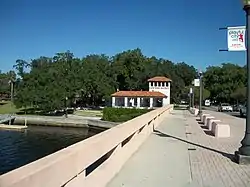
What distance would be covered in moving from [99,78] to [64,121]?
85.2ft

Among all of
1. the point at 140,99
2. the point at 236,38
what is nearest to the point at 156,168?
the point at 236,38

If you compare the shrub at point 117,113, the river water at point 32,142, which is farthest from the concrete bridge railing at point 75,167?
the shrub at point 117,113

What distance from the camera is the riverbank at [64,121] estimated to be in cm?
5762

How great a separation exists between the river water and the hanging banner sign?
2431 centimetres

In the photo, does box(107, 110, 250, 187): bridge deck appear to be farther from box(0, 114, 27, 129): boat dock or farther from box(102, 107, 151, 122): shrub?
box(0, 114, 27, 129): boat dock

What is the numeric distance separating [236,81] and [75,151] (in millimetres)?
110939

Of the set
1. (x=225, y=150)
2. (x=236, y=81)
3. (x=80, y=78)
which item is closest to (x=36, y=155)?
(x=225, y=150)

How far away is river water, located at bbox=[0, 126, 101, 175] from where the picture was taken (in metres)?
37.3

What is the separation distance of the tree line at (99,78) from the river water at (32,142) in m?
14.9

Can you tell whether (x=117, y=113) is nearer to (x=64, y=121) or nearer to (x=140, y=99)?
(x=64, y=121)

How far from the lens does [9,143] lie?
154ft

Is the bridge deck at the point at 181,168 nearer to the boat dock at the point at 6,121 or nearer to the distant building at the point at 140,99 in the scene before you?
the boat dock at the point at 6,121

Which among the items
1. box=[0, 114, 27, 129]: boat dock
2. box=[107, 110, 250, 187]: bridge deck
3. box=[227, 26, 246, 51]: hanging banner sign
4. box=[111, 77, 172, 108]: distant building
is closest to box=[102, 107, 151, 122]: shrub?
box=[0, 114, 27, 129]: boat dock

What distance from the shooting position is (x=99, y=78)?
289 ft
